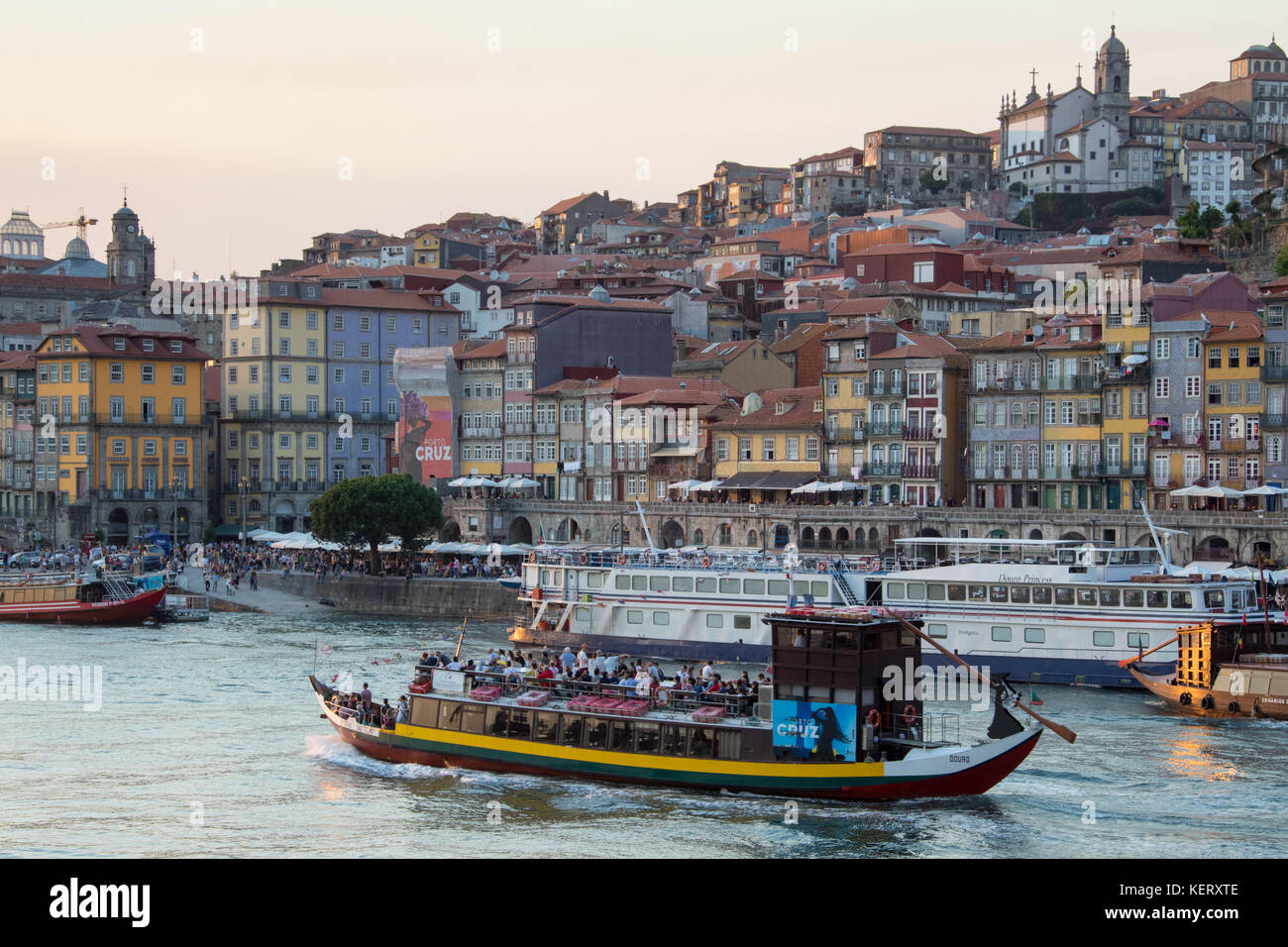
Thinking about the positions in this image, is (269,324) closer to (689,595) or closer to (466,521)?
(466,521)

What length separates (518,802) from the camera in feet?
106

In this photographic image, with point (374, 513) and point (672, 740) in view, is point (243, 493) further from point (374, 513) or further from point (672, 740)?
point (672, 740)

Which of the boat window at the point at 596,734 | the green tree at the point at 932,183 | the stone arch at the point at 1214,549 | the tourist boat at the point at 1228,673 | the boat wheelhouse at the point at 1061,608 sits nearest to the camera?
the boat window at the point at 596,734

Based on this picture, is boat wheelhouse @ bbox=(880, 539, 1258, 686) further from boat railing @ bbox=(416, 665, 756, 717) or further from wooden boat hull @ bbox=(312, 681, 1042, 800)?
wooden boat hull @ bbox=(312, 681, 1042, 800)

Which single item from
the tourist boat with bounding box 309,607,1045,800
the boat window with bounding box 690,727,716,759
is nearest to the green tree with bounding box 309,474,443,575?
the tourist boat with bounding box 309,607,1045,800

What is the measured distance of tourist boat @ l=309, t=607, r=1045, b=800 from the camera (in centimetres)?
3106

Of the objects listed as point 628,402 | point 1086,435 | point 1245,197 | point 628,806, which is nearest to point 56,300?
point 628,402

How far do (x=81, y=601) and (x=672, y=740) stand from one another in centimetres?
3826

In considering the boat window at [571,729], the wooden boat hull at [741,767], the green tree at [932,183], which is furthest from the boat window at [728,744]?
the green tree at [932,183]

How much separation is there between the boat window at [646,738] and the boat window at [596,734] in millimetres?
687

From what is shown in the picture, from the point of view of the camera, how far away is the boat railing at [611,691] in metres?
33.1

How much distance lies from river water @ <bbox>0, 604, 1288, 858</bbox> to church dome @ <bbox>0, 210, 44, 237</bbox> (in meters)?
145

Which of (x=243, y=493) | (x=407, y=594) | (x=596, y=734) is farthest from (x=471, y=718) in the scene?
(x=243, y=493)

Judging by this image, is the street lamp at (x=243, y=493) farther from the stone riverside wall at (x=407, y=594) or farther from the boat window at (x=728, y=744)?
the boat window at (x=728, y=744)
